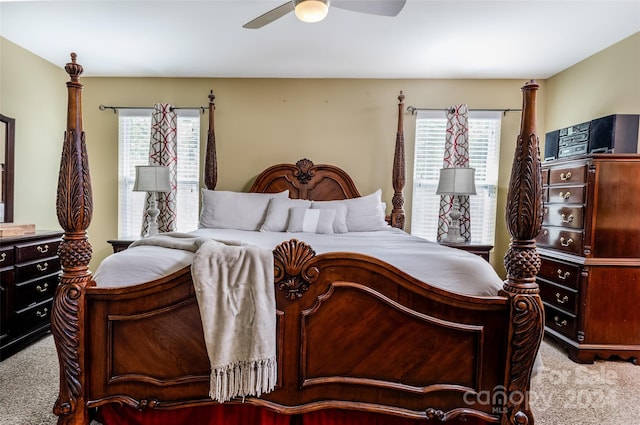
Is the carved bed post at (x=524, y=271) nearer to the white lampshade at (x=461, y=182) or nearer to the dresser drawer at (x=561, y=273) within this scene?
the dresser drawer at (x=561, y=273)

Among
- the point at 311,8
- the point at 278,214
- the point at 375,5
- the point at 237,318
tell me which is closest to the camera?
the point at 237,318

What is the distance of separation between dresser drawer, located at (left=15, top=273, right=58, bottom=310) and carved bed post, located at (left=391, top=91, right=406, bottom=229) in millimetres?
3224

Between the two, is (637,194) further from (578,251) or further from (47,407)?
(47,407)

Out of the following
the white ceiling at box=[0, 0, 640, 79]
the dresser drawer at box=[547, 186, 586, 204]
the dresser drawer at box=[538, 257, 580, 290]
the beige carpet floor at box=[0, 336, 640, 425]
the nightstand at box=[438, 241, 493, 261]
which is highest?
the white ceiling at box=[0, 0, 640, 79]

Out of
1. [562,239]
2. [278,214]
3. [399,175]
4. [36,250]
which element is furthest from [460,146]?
[36,250]

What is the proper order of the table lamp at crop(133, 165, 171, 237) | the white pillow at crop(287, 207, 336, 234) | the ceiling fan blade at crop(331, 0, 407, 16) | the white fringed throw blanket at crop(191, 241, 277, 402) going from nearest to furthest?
the white fringed throw blanket at crop(191, 241, 277, 402) → the ceiling fan blade at crop(331, 0, 407, 16) → the white pillow at crop(287, 207, 336, 234) → the table lamp at crop(133, 165, 171, 237)

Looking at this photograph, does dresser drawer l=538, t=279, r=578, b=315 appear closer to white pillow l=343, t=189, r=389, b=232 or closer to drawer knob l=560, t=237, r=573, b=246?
drawer knob l=560, t=237, r=573, b=246

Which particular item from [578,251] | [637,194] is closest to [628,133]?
→ [637,194]

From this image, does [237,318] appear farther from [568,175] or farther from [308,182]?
[568,175]

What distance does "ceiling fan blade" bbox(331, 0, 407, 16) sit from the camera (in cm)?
179

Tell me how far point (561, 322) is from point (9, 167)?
5.08 meters

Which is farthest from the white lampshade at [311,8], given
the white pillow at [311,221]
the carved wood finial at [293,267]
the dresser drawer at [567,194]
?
the dresser drawer at [567,194]

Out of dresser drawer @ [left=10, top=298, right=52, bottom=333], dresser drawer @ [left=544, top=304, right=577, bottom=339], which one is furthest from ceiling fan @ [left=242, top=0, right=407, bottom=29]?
dresser drawer @ [left=10, top=298, right=52, bottom=333]

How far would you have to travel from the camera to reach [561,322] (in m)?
2.55
